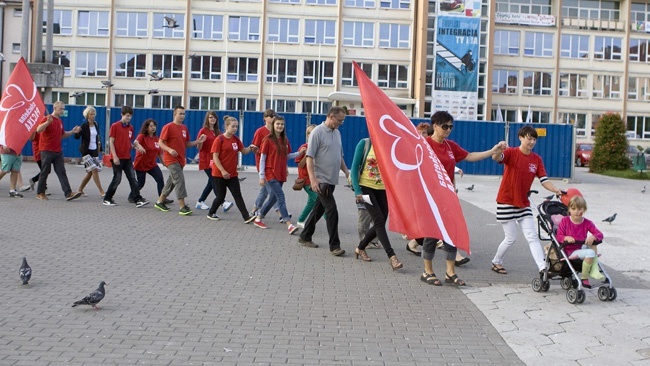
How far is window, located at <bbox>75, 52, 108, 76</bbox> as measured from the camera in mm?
57688

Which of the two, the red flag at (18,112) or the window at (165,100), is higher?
the window at (165,100)

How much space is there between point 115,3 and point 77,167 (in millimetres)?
29459

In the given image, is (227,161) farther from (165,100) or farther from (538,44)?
(538,44)

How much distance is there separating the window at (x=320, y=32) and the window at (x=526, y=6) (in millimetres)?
13962

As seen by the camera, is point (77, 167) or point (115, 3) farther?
point (115, 3)

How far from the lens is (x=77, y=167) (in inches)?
1203

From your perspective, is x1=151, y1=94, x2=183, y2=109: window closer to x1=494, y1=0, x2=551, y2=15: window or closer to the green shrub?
x1=494, y1=0, x2=551, y2=15: window

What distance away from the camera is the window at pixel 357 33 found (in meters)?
58.2

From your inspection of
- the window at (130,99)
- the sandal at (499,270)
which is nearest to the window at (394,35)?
the window at (130,99)

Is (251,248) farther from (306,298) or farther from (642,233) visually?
(642,233)

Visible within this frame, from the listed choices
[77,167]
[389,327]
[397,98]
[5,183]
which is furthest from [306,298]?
[397,98]

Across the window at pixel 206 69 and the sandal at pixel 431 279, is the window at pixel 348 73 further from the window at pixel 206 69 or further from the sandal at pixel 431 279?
the sandal at pixel 431 279

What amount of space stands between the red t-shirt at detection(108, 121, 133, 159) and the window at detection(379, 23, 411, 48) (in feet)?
144

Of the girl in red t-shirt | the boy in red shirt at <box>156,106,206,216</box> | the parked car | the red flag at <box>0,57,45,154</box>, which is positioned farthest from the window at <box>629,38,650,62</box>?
the girl in red t-shirt
